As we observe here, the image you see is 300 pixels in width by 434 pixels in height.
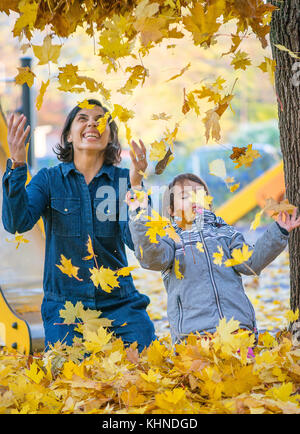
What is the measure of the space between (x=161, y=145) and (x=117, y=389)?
1.02m

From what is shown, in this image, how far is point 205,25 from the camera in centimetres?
209

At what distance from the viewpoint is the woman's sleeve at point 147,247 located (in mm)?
2426

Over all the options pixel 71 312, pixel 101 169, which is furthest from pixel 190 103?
pixel 71 312

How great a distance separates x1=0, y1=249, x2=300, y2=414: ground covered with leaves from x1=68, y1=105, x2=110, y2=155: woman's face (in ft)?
→ 3.53

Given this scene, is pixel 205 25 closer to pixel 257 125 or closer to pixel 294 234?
pixel 294 234

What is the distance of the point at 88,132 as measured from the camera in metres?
3.03

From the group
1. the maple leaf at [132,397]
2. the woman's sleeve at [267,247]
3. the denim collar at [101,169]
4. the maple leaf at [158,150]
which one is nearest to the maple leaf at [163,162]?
the maple leaf at [158,150]

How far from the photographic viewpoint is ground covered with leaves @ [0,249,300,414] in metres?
1.93

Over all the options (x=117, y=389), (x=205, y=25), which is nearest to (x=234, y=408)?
(x=117, y=389)

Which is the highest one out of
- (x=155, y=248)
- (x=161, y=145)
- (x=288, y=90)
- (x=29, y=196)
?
(x=288, y=90)

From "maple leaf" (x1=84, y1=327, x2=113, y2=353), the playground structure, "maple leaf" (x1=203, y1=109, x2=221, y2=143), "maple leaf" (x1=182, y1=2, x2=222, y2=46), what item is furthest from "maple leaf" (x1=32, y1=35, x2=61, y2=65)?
the playground structure

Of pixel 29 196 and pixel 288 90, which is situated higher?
pixel 288 90

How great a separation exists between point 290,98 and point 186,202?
2.25ft

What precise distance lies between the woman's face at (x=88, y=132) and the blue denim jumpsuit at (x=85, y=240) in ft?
0.47
